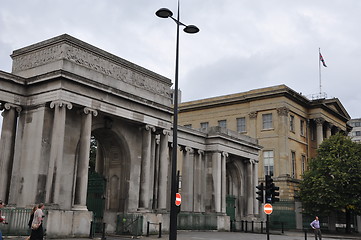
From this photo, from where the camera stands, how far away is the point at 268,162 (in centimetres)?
5156

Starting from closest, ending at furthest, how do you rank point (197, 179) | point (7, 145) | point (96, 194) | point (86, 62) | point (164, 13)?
point (164, 13) < point (7, 145) < point (86, 62) < point (96, 194) < point (197, 179)

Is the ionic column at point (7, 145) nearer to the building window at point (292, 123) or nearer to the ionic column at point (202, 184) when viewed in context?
the ionic column at point (202, 184)

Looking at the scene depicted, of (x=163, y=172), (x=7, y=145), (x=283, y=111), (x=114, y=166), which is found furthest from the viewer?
(x=283, y=111)

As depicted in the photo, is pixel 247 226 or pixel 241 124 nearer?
pixel 247 226

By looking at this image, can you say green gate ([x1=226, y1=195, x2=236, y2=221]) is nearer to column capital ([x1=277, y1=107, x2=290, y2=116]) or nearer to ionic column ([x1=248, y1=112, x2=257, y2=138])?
ionic column ([x1=248, y1=112, x2=257, y2=138])

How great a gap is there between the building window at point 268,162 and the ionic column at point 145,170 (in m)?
26.8

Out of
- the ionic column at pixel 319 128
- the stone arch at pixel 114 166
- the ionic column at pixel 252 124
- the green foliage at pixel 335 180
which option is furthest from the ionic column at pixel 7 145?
the ionic column at pixel 319 128

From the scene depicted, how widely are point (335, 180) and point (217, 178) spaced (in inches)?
516

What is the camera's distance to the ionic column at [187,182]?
3556cm

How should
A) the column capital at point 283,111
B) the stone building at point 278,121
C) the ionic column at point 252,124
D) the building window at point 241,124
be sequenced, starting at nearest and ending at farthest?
the stone building at point 278,121, the column capital at point 283,111, the ionic column at point 252,124, the building window at point 241,124

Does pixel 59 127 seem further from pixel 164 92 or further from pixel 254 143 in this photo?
pixel 254 143

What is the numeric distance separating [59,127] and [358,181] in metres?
29.6

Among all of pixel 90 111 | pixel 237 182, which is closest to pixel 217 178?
pixel 237 182

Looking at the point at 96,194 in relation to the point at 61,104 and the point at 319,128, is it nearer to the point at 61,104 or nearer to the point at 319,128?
the point at 61,104
